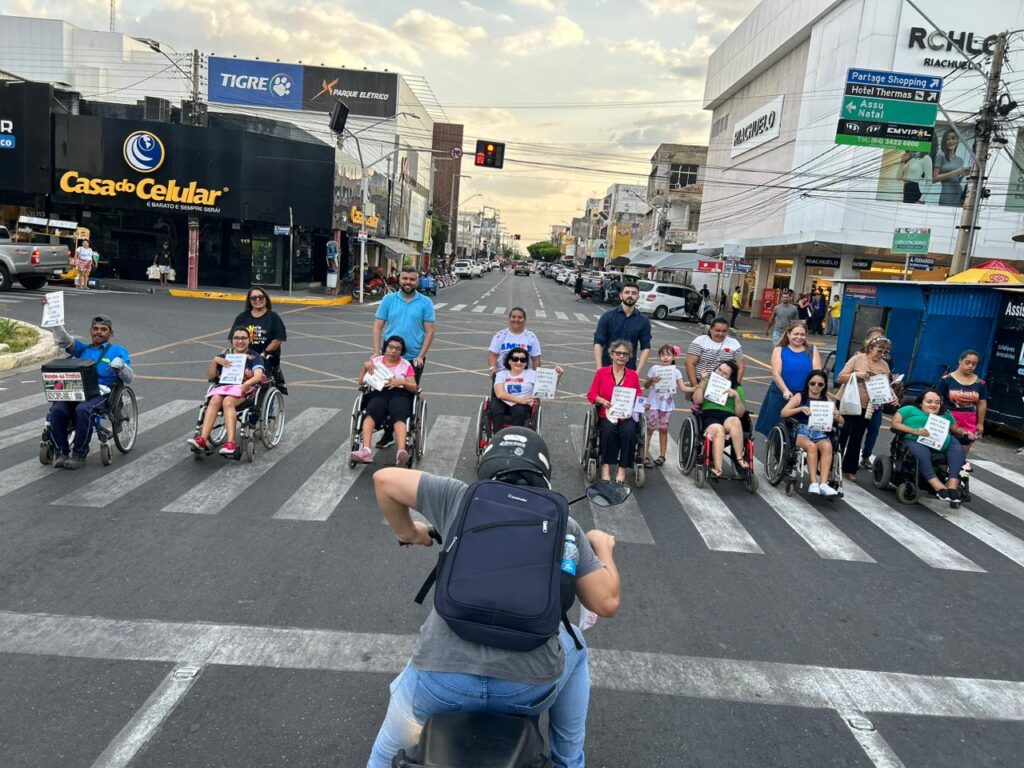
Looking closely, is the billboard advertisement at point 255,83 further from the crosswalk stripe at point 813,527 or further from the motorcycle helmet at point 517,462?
the motorcycle helmet at point 517,462

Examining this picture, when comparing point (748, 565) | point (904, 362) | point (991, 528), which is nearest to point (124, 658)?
point (748, 565)

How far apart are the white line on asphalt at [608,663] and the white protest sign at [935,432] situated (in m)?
4.11

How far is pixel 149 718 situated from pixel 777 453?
6.77 m

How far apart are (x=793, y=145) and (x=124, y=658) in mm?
42570

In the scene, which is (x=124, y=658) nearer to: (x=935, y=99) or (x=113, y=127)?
(x=935, y=99)

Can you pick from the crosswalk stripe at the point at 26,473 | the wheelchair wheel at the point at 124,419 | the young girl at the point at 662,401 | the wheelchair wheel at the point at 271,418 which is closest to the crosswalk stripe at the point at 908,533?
the young girl at the point at 662,401

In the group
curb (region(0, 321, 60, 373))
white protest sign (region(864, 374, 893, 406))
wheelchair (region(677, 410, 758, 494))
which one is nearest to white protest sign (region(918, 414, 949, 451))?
white protest sign (region(864, 374, 893, 406))

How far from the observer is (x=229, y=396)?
7742 mm

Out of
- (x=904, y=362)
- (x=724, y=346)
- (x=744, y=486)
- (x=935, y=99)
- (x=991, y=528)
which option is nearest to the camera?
(x=991, y=528)

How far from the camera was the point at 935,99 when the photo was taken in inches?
724

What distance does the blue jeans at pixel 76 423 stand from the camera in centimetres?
717

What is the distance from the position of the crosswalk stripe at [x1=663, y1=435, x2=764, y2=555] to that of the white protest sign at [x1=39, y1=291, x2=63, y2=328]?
6.51m

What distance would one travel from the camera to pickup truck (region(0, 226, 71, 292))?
2303 cm

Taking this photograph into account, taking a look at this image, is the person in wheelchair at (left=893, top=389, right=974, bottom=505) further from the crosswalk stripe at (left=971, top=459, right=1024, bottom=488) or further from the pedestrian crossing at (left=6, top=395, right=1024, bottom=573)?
the crosswalk stripe at (left=971, top=459, right=1024, bottom=488)
